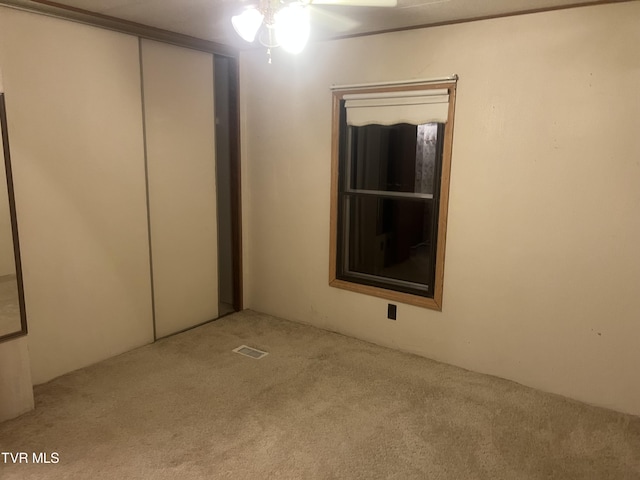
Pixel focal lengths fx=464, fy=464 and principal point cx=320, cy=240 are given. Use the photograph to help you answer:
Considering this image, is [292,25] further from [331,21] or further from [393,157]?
[393,157]

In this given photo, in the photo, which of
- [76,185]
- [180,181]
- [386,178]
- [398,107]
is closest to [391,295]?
[386,178]

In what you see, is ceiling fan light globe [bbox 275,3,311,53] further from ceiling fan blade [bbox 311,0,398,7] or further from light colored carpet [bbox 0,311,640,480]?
light colored carpet [bbox 0,311,640,480]

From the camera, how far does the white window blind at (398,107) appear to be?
10.3ft

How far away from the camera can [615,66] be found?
2557 mm

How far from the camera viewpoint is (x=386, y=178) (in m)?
4.26

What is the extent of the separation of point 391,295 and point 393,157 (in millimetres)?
1409

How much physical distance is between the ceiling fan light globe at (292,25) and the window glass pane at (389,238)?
1608mm

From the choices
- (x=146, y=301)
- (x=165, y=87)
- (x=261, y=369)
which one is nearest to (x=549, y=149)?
(x=261, y=369)

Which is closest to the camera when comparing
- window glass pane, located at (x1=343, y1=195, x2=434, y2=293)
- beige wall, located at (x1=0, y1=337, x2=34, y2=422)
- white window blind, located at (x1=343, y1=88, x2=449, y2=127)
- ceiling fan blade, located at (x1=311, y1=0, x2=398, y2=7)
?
ceiling fan blade, located at (x1=311, y1=0, x2=398, y2=7)

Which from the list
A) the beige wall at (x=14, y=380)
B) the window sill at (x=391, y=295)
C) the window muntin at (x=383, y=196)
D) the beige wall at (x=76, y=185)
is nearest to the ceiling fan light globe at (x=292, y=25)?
the window muntin at (x=383, y=196)

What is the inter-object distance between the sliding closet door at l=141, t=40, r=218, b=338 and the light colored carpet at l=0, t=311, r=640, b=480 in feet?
2.00

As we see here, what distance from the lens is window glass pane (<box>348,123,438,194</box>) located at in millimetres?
3643

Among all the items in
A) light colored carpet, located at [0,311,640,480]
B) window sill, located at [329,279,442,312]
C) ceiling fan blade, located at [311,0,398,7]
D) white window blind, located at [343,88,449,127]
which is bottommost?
light colored carpet, located at [0,311,640,480]

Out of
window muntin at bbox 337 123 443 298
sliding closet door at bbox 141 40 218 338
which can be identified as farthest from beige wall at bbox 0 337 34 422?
window muntin at bbox 337 123 443 298
